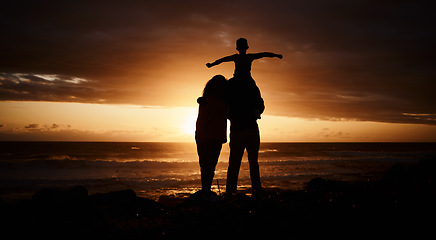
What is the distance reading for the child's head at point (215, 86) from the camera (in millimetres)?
6633

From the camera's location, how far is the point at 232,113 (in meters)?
6.75

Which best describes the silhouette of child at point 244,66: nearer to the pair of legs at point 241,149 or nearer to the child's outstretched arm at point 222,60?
the child's outstretched arm at point 222,60

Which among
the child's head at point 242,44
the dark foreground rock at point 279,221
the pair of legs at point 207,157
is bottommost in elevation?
the dark foreground rock at point 279,221

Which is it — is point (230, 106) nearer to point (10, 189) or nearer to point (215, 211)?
point (215, 211)

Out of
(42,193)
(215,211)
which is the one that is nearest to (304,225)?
(215,211)

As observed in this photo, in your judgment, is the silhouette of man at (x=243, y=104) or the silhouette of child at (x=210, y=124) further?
the silhouette of man at (x=243, y=104)

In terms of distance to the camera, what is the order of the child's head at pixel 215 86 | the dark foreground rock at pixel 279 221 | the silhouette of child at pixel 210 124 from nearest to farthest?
1. the dark foreground rock at pixel 279 221
2. the silhouette of child at pixel 210 124
3. the child's head at pixel 215 86

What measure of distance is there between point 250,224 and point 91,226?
2.37 metres

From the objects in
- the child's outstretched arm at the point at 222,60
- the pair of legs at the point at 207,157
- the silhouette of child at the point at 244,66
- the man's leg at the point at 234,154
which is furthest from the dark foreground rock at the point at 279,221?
the child's outstretched arm at the point at 222,60

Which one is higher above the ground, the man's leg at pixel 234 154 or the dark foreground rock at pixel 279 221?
the man's leg at pixel 234 154

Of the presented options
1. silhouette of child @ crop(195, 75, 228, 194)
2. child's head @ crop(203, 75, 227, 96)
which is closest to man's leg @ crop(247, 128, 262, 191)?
silhouette of child @ crop(195, 75, 228, 194)

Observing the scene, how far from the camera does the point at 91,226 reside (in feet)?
14.9

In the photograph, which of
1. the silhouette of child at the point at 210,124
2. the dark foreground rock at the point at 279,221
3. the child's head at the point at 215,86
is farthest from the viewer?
the child's head at the point at 215,86

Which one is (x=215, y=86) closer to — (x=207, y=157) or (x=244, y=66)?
(x=244, y=66)
